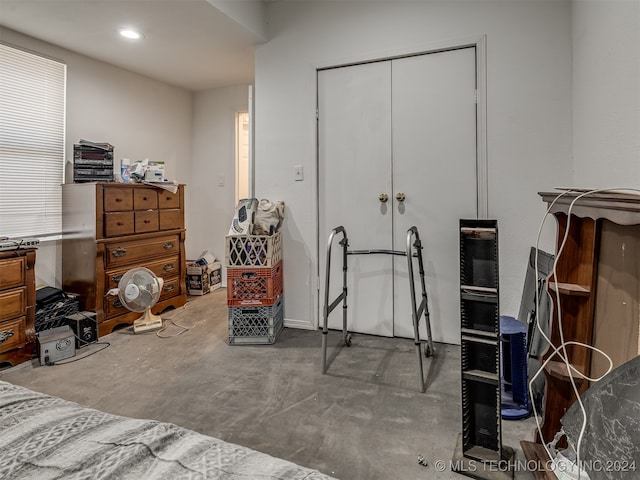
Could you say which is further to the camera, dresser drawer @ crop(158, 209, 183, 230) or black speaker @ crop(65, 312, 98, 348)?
dresser drawer @ crop(158, 209, 183, 230)

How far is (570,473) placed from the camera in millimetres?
1130

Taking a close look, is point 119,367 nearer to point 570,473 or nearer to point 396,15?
point 570,473

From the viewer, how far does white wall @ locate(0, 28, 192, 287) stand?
3064 millimetres

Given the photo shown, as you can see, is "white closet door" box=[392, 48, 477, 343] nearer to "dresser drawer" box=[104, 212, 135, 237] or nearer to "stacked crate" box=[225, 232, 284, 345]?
"stacked crate" box=[225, 232, 284, 345]

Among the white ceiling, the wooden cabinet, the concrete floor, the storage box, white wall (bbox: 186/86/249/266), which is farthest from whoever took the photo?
white wall (bbox: 186/86/249/266)

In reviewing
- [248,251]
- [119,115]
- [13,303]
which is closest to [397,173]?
[248,251]

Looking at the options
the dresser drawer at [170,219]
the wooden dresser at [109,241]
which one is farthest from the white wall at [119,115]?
the dresser drawer at [170,219]

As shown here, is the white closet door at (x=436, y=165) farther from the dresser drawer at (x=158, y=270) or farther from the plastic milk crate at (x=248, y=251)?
the dresser drawer at (x=158, y=270)

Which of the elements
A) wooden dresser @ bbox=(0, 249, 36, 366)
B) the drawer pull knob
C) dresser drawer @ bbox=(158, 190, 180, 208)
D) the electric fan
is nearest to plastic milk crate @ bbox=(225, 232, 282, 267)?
the electric fan

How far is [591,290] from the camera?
127 cm

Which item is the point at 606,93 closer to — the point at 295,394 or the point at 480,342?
the point at 480,342

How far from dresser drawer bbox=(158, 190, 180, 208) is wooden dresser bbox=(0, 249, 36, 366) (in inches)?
45.3

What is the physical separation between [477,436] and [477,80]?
212cm

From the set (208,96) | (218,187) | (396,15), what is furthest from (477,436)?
(208,96)
